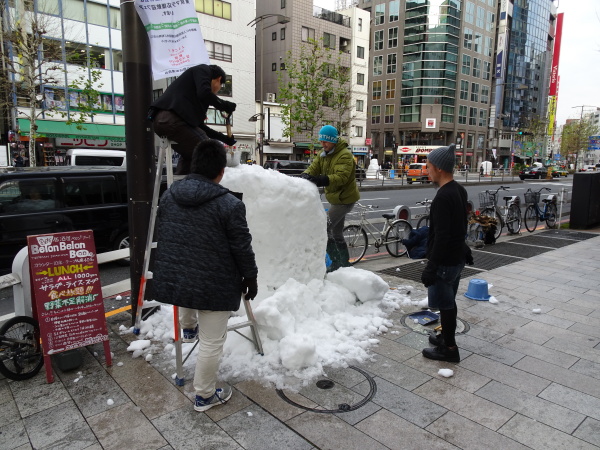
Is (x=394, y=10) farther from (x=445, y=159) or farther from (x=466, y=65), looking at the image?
(x=445, y=159)

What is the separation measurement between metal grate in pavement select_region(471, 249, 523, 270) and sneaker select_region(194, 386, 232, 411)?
5.60 metres

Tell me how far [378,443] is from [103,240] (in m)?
5.90

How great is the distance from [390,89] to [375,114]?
4.45 metres

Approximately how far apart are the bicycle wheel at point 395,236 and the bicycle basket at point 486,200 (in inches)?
111

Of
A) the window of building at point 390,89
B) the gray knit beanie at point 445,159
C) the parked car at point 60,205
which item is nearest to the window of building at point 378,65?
the window of building at point 390,89

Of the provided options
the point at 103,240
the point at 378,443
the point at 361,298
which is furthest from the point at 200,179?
the point at 103,240

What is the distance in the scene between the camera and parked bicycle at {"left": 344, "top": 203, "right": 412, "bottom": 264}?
307 inches

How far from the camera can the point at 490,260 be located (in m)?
7.89

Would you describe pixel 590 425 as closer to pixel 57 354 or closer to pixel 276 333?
pixel 276 333

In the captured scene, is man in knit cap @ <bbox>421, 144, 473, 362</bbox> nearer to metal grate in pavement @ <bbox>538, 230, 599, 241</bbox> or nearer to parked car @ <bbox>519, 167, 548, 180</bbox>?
metal grate in pavement @ <bbox>538, 230, 599, 241</bbox>

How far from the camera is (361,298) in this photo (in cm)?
480

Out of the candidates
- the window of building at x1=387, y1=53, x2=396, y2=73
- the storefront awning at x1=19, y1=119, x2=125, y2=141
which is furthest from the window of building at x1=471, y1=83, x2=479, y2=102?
the storefront awning at x1=19, y1=119, x2=125, y2=141

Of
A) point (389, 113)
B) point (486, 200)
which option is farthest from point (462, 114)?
point (486, 200)

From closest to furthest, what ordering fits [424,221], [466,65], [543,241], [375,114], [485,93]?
[424,221] < [543,241] < [466,65] < [375,114] < [485,93]
